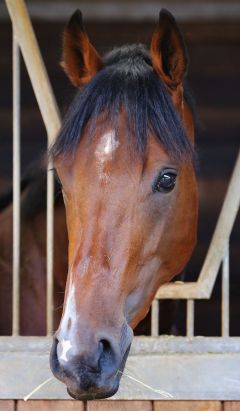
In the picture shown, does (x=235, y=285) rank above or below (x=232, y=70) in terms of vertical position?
below

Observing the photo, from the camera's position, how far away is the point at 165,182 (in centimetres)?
209

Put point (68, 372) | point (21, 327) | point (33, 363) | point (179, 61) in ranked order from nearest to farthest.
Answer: point (68, 372) < point (179, 61) < point (33, 363) < point (21, 327)

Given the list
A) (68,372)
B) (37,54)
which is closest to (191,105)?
(37,54)

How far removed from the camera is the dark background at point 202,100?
188 inches

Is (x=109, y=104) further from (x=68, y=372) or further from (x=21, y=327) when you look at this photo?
(x=21, y=327)

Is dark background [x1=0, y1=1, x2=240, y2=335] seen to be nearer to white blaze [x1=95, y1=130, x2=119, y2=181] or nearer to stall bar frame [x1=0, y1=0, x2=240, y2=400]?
stall bar frame [x1=0, y1=0, x2=240, y2=400]

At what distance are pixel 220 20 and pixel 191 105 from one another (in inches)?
85.9

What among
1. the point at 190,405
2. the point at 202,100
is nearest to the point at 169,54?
the point at 190,405

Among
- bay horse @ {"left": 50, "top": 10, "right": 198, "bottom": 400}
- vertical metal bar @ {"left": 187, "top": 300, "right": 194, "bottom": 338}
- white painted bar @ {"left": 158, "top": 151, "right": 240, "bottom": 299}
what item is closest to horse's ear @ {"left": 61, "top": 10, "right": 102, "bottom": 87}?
bay horse @ {"left": 50, "top": 10, "right": 198, "bottom": 400}

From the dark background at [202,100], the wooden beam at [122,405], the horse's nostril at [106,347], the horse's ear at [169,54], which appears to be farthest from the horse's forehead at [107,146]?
the dark background at [202,100]

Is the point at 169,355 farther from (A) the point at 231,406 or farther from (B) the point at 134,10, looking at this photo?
(B) the point at 134,10

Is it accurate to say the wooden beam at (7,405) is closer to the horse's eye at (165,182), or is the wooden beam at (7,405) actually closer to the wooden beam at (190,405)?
the wooden beam at (190,405)

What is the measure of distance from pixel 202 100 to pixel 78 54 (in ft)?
9.39

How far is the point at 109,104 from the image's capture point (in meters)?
2.13
